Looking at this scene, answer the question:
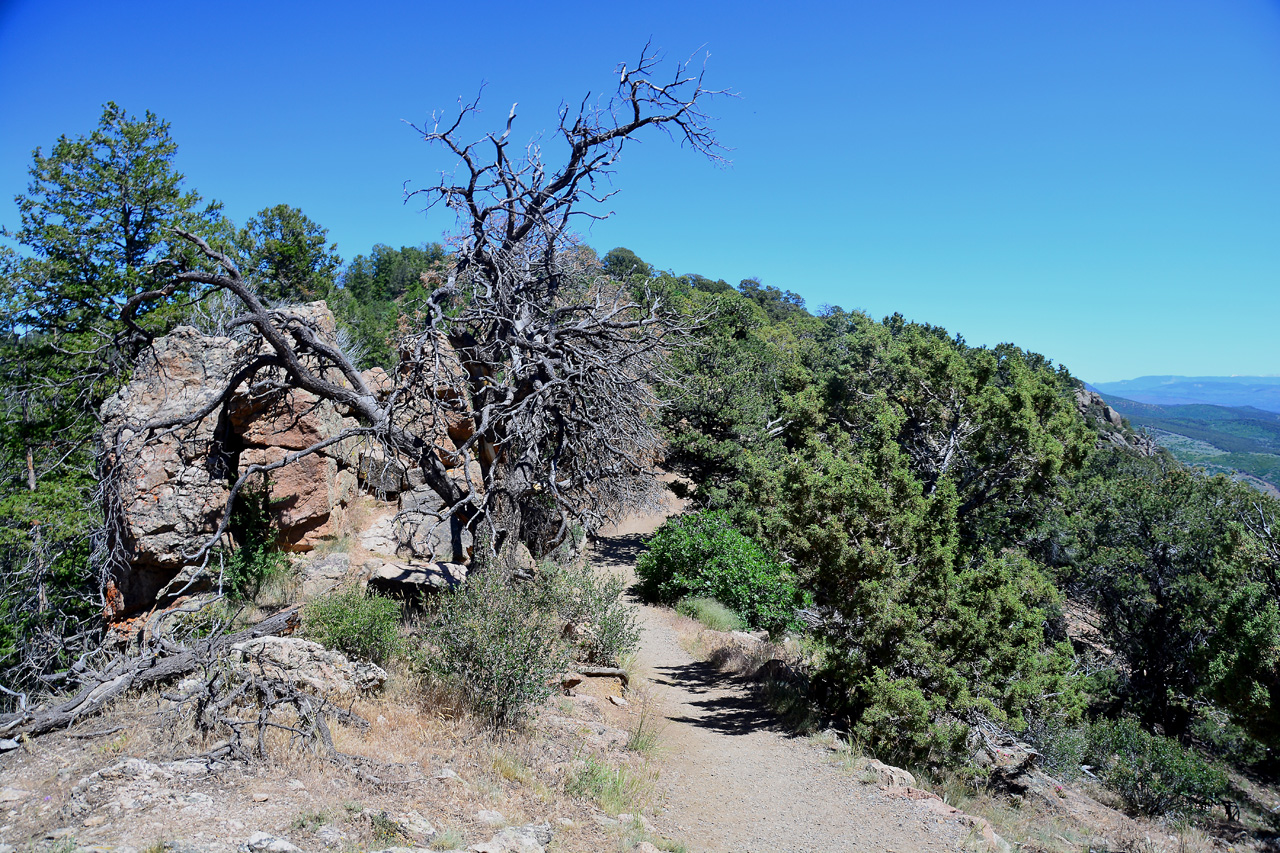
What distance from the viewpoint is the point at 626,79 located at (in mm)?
8195

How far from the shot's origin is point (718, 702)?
372 inches

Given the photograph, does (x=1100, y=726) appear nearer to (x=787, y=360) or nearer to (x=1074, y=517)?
(x=1074, y=517)

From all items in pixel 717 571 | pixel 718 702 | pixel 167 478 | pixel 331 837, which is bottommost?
pixel 718 702

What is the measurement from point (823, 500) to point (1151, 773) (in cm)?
1154

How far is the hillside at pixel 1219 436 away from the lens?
83.3 meters

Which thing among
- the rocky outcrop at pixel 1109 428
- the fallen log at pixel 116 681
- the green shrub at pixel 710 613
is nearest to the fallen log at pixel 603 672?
the fallen log at pixel 116 681

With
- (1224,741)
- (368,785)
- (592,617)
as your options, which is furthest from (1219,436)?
(368,785)

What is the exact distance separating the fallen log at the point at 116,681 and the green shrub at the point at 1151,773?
15211mm

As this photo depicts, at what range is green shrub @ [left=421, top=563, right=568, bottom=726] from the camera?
A: 6379 millimetres

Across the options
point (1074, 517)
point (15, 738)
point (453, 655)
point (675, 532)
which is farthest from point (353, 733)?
point (1074, 517)

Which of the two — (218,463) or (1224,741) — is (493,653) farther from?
(1224,741)

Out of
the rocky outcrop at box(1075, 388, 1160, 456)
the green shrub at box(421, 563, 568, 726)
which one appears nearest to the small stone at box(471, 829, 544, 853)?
the green shrub at box(421, 563, 568, 726)

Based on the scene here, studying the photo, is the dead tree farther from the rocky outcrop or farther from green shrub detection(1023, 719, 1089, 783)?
the rocky outcrop

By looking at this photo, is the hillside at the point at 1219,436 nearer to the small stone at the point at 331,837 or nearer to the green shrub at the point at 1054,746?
the green shrub at the point at 1054,746
